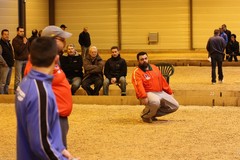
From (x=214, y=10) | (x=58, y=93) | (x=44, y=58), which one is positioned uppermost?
(x=214, y=10)

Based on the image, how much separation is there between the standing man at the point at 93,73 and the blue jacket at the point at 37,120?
7.43 meters

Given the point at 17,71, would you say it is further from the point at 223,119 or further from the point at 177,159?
the point at 177,159

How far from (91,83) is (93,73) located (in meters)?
0.18

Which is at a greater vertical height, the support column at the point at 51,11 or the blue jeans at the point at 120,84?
the support column at the point at 51,11

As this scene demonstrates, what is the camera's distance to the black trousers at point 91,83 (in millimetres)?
10102

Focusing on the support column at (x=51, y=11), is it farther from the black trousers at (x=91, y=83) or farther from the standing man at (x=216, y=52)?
the black trousers at (x=91, y=83)

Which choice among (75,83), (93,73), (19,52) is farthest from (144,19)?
(75,83)

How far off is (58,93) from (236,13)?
20453 millimetres

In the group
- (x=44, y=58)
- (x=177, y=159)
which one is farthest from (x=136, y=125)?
(x=44, y=58)

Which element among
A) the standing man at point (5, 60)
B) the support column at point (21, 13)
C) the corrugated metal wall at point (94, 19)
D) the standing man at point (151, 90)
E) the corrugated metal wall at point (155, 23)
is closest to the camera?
the standing man at point (151, 90)

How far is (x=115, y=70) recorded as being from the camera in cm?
1026

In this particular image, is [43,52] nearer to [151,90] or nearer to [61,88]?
[61,88]

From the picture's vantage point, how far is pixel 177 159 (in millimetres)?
5613

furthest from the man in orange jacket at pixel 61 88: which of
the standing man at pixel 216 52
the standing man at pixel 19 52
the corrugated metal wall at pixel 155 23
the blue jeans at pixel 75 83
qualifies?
the corrugated metal wall at pixel 155 23
